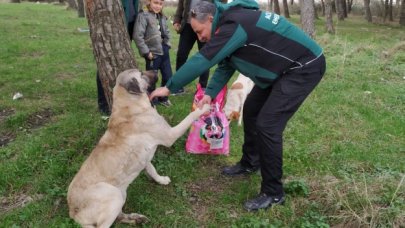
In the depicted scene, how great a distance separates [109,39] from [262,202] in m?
2.59

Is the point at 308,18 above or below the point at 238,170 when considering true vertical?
above

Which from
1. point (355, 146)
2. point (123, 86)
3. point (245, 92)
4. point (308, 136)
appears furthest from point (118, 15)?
point (355, 146)

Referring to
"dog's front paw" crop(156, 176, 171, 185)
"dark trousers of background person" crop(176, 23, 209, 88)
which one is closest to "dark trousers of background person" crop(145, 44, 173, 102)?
"dark trousers of background person" crop(176, 23, 209, 88)

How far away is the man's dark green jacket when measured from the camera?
3598 millimetres

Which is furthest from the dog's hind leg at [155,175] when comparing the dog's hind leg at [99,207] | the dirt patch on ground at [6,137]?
the dirt patch on ground at [6,137]

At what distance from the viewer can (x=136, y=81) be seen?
417 centimetres

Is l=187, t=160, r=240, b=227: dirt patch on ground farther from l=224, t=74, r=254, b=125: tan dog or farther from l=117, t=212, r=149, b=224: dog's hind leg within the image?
l=224, t=74, r=254, b=125: tan dog

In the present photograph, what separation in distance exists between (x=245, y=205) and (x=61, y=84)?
5209 millimetres

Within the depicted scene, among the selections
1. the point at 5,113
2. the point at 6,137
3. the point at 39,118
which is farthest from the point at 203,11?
the point at 5,113

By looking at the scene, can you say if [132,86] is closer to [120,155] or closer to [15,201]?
[120,155]

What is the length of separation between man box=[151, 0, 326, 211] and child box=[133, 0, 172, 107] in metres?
2.73

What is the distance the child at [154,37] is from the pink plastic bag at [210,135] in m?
1.44

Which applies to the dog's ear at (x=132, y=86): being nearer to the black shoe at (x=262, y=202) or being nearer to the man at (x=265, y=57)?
the man at (x=265, y=57)

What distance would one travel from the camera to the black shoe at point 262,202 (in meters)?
4.12
